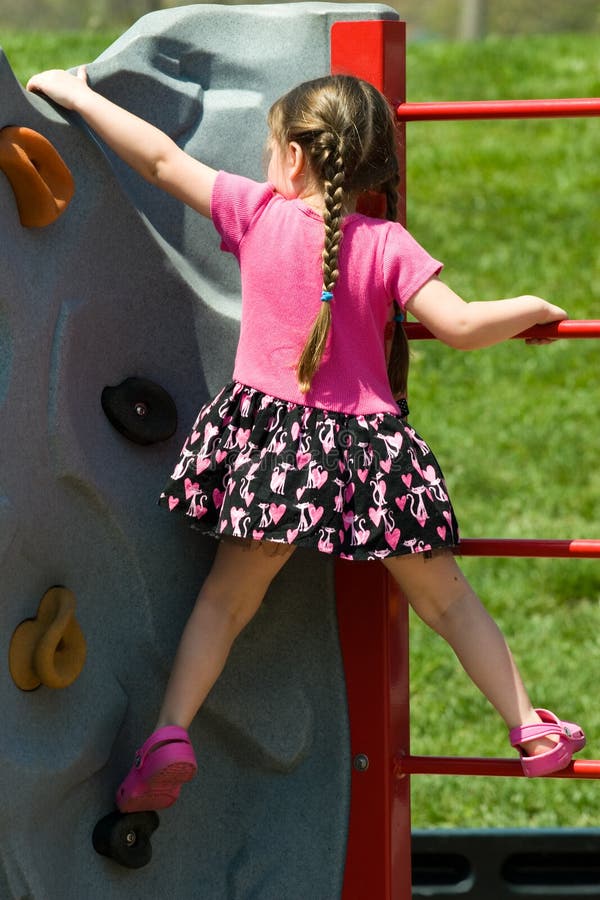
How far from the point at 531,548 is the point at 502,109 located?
2.29 feet

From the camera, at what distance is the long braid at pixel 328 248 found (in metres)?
2.10

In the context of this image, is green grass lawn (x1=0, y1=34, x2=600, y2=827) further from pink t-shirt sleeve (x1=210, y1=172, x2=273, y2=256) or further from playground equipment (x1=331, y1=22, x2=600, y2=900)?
pink t-shirt sleeve (x1=210, y1=172, x2=273, y2=256)

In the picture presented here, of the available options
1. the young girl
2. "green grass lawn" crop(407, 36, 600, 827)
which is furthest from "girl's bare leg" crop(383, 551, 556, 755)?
"green grass lawn" crop(407, 36, 600, 827)

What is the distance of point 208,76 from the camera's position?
2.42 meters

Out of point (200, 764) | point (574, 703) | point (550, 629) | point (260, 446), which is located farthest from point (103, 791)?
point (550, 629)

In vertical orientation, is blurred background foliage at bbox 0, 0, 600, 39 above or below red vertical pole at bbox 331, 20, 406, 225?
above

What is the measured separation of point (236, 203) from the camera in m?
2.16

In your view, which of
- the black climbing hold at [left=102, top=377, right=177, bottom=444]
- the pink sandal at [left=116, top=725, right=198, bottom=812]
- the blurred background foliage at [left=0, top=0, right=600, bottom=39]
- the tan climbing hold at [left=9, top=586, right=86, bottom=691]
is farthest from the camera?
the blurred background foliage at [left=0, top=0, right=600, bottom=39]

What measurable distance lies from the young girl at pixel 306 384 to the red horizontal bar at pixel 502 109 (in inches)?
6.3

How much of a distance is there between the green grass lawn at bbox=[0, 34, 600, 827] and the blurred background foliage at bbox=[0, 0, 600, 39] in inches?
35.1

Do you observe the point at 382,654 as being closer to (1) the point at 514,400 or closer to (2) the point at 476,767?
(2) the point at 476,767

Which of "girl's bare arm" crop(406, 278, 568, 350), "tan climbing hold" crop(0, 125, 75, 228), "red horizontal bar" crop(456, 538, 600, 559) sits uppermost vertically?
"tan climbing hold" crop(0, 125, 75, 228)

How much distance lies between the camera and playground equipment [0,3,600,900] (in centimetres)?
204

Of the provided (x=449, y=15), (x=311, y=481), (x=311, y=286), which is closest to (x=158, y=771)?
(x=311, y=481)
